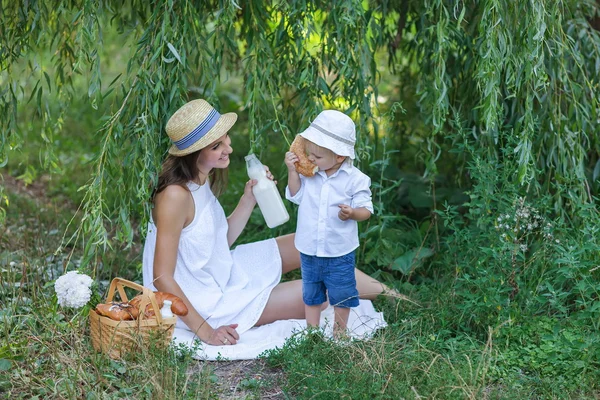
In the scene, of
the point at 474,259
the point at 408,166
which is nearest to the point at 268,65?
the point at 474,259

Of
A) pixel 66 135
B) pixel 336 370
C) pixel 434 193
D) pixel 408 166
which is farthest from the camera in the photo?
pixel 66 135

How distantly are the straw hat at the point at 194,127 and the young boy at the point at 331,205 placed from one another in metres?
0.33

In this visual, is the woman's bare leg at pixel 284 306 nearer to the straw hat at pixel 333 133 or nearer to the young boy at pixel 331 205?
the young boy at pixel 331 205

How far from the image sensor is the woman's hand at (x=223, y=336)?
3303 mm

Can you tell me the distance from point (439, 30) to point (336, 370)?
55.1 inches

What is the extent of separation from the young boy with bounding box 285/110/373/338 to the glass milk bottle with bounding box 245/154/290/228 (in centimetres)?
13

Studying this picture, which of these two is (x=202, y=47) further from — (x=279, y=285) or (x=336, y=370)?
(x=336, y=370)

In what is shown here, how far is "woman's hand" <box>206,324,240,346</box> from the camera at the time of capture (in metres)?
3.30

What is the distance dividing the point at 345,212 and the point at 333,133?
31 cm

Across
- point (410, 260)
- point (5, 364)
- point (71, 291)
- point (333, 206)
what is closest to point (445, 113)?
point (333, 206)

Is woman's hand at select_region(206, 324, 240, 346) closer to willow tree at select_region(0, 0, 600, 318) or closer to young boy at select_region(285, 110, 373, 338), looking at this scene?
young boy at select_region(285, 110, 373, 338)

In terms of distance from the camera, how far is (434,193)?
14.2ft

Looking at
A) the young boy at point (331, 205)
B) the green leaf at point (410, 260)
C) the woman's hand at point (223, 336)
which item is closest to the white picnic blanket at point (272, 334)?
the woman's hand at point (223, 336)

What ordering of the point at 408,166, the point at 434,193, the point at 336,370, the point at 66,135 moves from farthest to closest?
the point at 66,135
the point at 408,166
the point at 434,193
the point at 336,370
